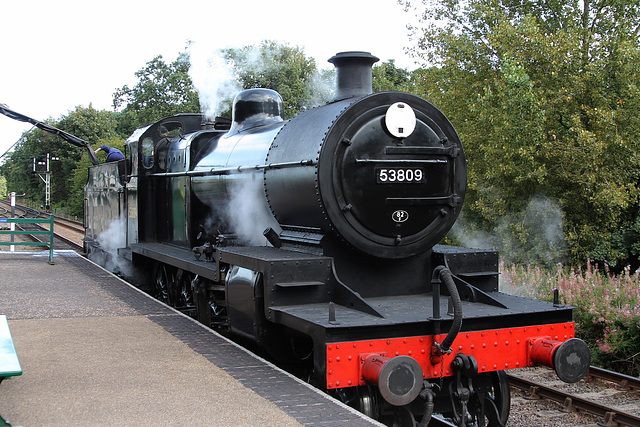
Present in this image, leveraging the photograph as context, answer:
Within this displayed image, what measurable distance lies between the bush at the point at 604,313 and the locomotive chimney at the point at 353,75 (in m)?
3.85

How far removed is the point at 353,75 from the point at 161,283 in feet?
16.5

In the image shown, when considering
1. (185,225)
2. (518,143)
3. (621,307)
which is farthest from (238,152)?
(518,143)

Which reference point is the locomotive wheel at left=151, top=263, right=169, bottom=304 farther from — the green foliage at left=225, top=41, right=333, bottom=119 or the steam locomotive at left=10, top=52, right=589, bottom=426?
the green foliage at left=225, top=41, right=333, bottom=119

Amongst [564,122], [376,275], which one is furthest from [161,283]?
[564,122]

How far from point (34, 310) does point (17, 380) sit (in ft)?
10.1

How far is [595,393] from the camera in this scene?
619 centimetres

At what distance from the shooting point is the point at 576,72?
40.5ft

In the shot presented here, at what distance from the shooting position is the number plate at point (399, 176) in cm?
491

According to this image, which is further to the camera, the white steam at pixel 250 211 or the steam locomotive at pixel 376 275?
the white steam at pixel 250 211

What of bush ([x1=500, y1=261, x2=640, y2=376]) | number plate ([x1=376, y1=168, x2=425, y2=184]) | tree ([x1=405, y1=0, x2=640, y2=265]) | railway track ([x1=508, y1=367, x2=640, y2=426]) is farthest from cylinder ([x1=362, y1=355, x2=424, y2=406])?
tree ([x1=405, y1=0, x2=640, y2=265])

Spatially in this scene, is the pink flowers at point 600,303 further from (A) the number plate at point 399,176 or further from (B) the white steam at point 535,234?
(A) the number plate at point 399,176

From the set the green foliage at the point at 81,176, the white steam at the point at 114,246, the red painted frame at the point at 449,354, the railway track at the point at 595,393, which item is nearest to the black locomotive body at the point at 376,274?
the red painted frame at the point at 449,354

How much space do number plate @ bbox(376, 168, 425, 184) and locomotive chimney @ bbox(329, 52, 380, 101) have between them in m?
0.89

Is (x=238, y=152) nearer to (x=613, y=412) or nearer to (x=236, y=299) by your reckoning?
(x=236, y=299)
